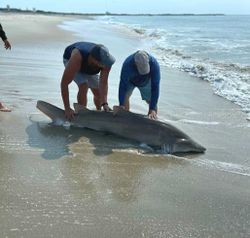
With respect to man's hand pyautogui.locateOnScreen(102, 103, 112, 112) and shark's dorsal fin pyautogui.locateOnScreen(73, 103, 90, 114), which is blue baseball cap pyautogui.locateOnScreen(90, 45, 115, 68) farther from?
shark's dorsal fin pyautogui.locateOnScreen(73, 103, 90, 114)

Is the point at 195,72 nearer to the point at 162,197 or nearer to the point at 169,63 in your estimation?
the point at 169,63

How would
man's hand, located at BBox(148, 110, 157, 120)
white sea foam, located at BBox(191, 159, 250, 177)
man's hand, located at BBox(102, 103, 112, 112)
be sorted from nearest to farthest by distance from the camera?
white sea foam, located at BBox(191, 159, 250, 177)
man's hand, located at BBox(148, 110, 157, 120)
man's hand, located at BBox(102, 103, 112, 112)

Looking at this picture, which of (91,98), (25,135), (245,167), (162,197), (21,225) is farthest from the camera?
(91,98)

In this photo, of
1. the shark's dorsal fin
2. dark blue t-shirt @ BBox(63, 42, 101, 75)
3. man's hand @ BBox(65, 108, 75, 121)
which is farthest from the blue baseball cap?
man's hand @ BBox(65, 108, 75, 121)

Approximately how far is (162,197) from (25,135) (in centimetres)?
260

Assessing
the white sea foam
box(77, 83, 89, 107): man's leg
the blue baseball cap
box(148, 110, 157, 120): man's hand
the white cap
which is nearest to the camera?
the white sea foam

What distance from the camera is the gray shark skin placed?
20.9 feet

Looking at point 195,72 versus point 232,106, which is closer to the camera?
point 232,106

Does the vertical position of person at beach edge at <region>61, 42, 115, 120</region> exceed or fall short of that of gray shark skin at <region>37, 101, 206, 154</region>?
it exceeds it

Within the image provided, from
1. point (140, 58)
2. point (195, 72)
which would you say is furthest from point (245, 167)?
point (195, 72)

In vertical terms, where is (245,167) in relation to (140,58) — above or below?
below

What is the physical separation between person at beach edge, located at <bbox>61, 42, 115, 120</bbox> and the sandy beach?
597 mm

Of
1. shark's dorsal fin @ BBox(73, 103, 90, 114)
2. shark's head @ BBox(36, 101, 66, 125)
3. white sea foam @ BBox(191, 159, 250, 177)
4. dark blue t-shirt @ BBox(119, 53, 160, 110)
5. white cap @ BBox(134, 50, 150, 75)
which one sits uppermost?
white cap @ BBox(134, 50, 150, 75)

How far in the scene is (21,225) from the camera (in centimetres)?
393
